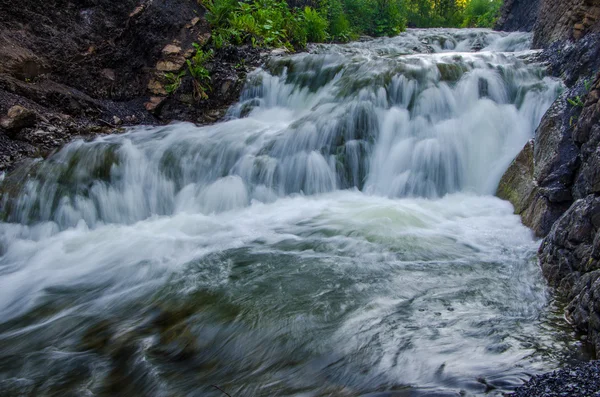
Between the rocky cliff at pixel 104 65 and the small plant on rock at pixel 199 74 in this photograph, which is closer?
the rocky cliff at pixel 104 65

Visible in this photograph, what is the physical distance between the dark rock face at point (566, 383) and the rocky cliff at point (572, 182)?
0.49 metres

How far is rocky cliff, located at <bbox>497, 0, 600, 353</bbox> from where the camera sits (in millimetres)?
3096

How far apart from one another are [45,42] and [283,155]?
4920 millimetres

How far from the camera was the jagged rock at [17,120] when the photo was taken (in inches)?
247

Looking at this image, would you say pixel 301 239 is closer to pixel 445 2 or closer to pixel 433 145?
pixel 433 145

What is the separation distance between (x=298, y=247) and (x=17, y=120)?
15.4 feet

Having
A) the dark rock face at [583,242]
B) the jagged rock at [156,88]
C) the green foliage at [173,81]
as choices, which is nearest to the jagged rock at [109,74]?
the jagged rock at [156,88]

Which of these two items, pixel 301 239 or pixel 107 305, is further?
pixel 301 239

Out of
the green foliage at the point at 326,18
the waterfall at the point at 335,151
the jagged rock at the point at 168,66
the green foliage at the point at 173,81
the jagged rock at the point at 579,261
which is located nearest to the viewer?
the jagged rock at the point at 579,261

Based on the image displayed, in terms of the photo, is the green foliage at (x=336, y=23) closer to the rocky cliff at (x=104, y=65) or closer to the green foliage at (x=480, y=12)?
the rocky cliff at (x=104, y=65)

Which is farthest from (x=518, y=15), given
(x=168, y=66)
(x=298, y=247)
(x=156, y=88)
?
(x=298, y=247)

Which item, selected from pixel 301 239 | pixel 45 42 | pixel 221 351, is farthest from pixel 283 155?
pixel 45 42

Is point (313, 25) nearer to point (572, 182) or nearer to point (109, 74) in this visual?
point (109, 74)

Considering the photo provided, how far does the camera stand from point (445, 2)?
1883 cm
